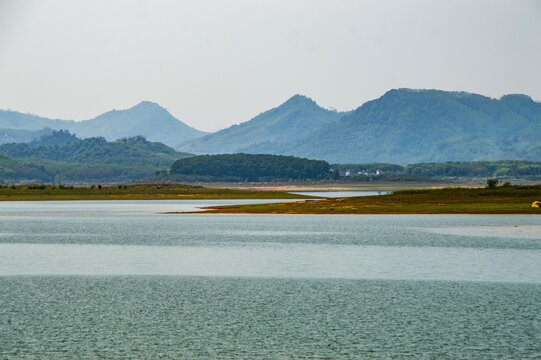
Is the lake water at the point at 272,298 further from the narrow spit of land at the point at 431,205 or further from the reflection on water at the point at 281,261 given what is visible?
the narrow spit of land at the point at 431,205

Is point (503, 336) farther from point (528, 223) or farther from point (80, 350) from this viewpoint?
point (528, 223)

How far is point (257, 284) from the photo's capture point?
113ft

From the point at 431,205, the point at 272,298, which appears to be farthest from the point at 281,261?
the point at 431,205

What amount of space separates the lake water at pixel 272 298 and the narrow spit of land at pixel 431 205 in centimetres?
5025

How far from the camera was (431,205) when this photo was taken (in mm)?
120938

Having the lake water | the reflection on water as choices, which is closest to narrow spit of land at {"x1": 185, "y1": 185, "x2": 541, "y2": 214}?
the lake water

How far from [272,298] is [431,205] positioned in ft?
310

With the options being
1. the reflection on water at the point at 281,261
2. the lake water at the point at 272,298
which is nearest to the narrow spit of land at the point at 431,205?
the lake water at the point at 272,298

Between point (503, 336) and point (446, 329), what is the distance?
6.48 feet

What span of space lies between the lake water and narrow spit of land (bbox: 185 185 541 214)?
50.2 m

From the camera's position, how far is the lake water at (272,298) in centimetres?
2241

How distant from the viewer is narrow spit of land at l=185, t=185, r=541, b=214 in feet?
356

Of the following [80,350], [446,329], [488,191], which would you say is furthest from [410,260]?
[488,191]

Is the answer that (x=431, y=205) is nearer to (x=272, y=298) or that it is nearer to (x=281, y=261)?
(x=281, y=261)
